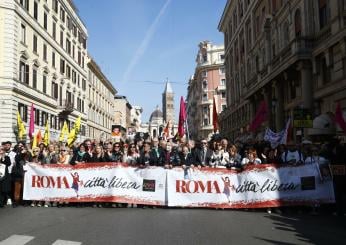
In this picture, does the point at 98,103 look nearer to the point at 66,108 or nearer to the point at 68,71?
the point at 68,71

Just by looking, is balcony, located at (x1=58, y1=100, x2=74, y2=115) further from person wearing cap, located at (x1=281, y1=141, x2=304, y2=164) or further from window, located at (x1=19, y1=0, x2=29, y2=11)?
person wearing cap, located at (x1=281, y1=141, x2=304, y2=164)

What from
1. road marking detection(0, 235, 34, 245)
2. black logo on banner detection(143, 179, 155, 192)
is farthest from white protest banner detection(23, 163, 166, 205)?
road marking detection(0, 235, 34, 245)

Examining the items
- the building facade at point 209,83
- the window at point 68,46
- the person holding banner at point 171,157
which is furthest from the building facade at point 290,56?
the building facade at point 209,83

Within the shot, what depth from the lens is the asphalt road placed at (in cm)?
764

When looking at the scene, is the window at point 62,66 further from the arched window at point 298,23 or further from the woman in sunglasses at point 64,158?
the woman in sunglasses at point 64,158

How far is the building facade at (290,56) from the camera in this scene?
2200cm

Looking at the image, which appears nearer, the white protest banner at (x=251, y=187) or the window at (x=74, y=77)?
the white protest banner at (x=251, y=187)

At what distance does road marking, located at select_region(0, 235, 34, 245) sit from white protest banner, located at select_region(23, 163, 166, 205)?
14.6 ft

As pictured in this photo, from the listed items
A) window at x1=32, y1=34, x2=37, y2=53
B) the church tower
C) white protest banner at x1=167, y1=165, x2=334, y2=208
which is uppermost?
the church tower

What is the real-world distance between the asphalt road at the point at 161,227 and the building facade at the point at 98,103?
50688mm

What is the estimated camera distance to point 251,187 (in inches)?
459

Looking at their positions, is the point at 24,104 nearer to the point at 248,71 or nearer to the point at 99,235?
the point at 248,71

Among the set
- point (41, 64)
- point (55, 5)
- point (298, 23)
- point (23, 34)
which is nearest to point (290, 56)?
point (298, 23)

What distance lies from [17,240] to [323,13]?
71.8 ft
